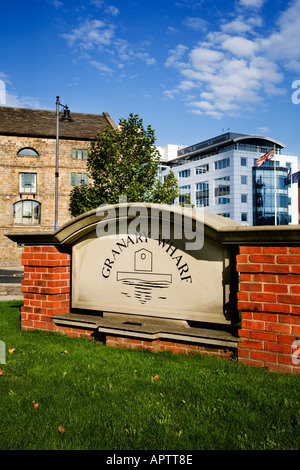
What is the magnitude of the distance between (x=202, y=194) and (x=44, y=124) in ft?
124

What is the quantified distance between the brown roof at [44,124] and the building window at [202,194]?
103ft

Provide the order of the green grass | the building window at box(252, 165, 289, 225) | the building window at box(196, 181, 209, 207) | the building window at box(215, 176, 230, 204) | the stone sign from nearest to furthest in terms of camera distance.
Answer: the green grass → the stone sign → the building window at box(252, 165, 289, 225) → the building window at box(215, 176, 230, 204) → the building window at box(196, 181, 209, 207)

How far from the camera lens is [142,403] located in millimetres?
3111

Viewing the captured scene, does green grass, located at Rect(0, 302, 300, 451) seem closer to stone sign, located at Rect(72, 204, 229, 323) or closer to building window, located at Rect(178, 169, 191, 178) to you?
stone sign, located at Rect(72, 204, 229, 323)

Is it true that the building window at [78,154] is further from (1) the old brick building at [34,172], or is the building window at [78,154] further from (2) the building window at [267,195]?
(2) the building window at [267,195]

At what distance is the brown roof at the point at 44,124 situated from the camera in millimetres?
38141

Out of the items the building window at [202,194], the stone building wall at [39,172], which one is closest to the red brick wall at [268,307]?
the stone building wall at [39,172]

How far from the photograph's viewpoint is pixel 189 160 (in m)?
80.4

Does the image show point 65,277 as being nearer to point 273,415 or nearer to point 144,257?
point 144,257

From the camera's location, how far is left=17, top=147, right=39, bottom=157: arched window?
38.2m

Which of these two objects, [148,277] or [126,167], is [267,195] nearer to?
[126,167]

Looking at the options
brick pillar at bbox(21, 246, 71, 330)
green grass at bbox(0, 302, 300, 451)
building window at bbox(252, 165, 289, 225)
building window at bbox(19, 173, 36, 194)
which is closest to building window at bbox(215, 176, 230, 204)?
building window at bbox(252, 165, 289, 225)

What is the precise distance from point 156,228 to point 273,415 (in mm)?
2727
